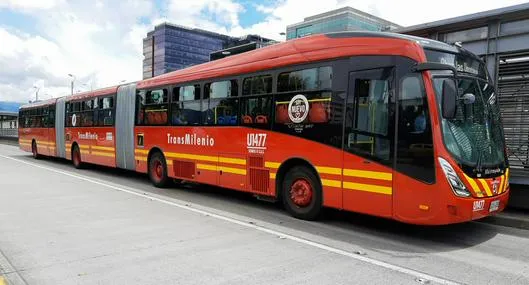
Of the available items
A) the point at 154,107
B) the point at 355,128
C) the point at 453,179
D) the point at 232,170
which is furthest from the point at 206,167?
the point at 453,179

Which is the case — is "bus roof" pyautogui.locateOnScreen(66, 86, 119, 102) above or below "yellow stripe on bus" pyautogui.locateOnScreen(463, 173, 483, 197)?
above

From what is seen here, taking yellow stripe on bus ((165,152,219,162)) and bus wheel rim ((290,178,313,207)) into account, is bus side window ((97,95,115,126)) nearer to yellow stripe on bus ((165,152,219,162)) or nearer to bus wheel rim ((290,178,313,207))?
yellow stripe on bus ((165,152,219,162))

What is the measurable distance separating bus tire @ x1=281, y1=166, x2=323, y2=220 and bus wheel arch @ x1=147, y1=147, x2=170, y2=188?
195 inches

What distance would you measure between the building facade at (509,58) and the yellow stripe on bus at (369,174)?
139 inches

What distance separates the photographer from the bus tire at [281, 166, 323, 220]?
Answer: 8156 mm

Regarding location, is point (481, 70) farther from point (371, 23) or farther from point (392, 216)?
point (371, 23)

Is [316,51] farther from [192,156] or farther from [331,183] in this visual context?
[192,156]

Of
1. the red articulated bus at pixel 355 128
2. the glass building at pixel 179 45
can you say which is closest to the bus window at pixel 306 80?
the red articulated bus at pixel 355 128

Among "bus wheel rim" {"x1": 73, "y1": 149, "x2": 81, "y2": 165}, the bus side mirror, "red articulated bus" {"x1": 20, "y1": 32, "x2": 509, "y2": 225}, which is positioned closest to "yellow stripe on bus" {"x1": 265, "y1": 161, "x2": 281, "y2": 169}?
"red articulated bus" {"x1": 20, "y1": 32, "x2": 509, "y2": 225}

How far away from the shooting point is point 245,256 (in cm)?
608

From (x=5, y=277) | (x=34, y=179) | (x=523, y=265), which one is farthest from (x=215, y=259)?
(x=34, y=179)

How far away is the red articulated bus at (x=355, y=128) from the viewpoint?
21.5 feet

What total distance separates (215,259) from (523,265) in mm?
3898

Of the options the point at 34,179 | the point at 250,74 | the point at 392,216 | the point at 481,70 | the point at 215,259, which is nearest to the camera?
the point at 215,259
